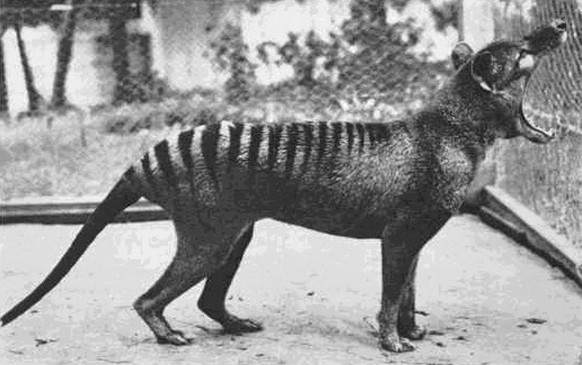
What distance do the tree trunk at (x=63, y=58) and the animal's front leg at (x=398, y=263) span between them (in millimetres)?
5182

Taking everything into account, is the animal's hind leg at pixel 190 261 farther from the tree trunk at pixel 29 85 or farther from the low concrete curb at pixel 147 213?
the tree trunk at pixel 29 85

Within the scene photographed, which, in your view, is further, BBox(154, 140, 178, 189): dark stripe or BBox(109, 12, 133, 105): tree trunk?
BBox(109, 12, 133, 105): tree trunk

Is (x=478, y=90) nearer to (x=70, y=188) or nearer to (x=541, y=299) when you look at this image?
(x=541, y=299)

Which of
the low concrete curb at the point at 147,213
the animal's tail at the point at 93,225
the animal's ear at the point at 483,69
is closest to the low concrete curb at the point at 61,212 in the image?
the low concrete curb at the point at 147,213

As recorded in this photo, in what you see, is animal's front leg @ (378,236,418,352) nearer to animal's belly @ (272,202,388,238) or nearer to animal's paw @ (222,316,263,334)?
animal's belly @ (272,202,388,238)

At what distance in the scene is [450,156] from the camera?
464cm

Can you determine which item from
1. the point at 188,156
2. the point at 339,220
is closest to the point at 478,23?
the point at 339,220

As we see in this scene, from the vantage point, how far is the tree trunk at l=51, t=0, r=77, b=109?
9.20m

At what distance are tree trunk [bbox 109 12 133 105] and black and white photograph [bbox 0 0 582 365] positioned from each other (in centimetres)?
2

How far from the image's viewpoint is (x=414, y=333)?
4930 mm

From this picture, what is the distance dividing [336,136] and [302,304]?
48.5 inches

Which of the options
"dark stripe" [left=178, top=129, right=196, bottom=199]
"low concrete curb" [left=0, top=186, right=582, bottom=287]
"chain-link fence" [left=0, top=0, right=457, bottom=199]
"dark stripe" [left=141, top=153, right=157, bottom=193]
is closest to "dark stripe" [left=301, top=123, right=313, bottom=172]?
"dark stripe" [left=178, top=129, right=196, bottom=199]

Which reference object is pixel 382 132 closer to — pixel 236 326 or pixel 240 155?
pixel 240 155

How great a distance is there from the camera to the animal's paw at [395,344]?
4715 mm
